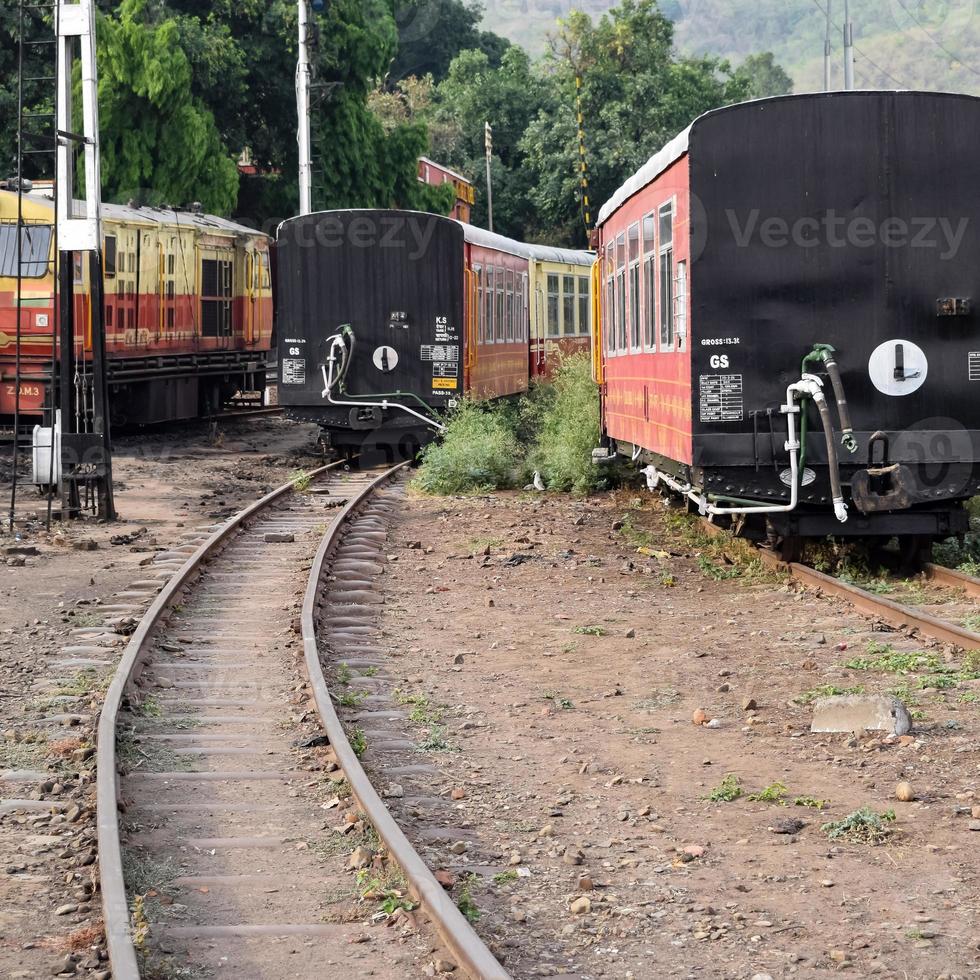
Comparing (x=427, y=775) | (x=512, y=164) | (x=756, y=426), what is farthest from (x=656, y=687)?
(x=512, y=164)

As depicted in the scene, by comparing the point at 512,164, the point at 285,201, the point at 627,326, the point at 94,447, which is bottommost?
the point at 94,447

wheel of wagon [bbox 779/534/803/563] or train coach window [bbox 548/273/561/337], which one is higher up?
train coach window [bbox 548/273/561/337]

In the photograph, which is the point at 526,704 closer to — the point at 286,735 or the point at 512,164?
the point at 286,735

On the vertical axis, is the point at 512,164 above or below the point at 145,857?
above

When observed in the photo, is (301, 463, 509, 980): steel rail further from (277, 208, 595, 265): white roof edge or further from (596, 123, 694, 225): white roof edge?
(277, 208, 595, 265): white roof edge

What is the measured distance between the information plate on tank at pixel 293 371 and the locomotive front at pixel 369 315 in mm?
13

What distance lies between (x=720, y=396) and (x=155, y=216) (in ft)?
54.0

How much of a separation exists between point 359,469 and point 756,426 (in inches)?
452

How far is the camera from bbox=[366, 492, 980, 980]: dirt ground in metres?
4.90

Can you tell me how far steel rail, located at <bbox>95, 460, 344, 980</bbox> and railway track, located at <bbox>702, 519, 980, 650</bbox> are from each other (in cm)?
435

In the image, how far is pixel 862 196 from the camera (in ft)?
33.9

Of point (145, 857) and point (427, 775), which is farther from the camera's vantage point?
point (427, 775)

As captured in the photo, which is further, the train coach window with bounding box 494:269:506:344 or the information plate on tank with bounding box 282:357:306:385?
the train coach window with bounding box 494:269:506:344

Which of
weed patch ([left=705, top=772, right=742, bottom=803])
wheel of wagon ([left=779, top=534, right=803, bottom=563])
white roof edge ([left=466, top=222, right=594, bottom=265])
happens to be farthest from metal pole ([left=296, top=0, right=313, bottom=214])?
weed patch ([left=705, top=772, right=742, bottom=803])
